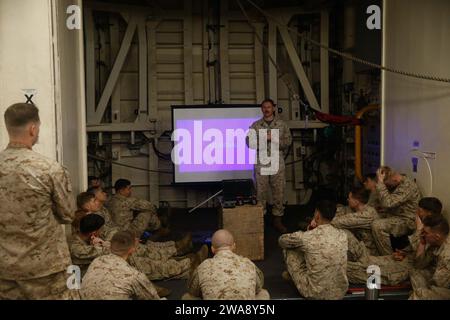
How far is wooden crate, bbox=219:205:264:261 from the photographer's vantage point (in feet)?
17.4

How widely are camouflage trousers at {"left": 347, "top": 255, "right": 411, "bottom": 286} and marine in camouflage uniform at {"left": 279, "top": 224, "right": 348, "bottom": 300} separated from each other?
422 millimetres

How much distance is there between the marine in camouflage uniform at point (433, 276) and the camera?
3.65 m

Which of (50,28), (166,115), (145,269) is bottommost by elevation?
(145,269)

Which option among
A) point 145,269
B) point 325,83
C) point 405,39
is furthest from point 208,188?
point 405,39

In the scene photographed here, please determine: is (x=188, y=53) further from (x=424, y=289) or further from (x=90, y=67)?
(x=424, y=289)

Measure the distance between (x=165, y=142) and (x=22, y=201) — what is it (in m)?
5.04

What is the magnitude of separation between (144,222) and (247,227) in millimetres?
1361

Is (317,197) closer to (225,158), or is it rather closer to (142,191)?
(225,158)

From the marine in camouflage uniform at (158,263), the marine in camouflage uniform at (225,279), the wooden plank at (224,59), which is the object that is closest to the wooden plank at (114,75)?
the wooden plank at (224,59)

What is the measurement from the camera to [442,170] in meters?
4.46

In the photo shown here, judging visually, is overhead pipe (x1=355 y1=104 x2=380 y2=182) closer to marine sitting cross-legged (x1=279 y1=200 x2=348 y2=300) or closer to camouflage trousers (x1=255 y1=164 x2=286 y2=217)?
camouflage trousers (x1=255 y1=164 x2=286 y2=217)

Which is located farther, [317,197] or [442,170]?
[317,197]

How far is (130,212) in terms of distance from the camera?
594 cm

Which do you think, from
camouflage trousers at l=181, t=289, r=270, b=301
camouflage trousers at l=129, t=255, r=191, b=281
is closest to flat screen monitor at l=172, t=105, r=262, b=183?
camouflage trousers at l=129, t=255, r=191, b=281
